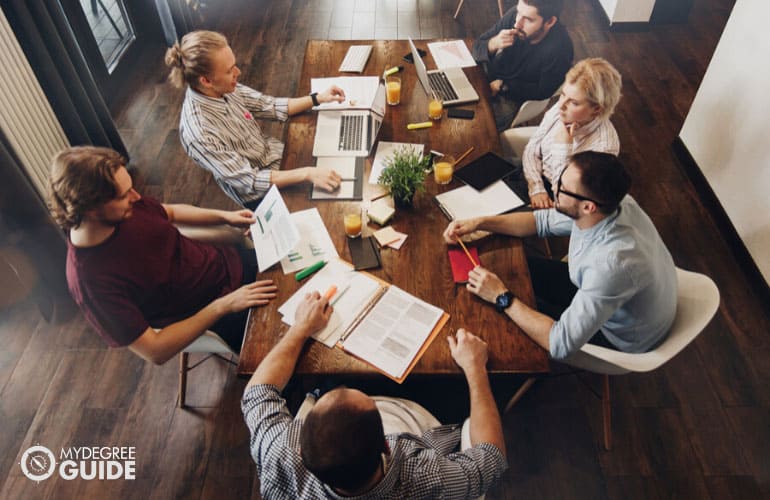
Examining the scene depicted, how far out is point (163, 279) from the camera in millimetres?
1904

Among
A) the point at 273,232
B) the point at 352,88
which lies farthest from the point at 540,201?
the point at 273,232

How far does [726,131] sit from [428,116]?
1.88 meters

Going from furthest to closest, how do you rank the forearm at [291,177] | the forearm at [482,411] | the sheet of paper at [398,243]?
the forearm at [291,177], the sheet of paper at [398,243], the forearm at [482,411]

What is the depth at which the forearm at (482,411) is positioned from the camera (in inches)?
63.7

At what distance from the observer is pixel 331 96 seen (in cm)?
266

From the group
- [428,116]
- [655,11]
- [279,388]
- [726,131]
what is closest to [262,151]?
[428,116]

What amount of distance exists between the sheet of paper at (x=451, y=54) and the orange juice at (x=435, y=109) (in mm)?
423

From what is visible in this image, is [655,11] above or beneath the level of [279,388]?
beneath

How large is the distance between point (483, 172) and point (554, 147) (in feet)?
1.37

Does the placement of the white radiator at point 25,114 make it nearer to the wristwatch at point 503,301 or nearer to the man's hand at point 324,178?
the man's hand at point 324,178

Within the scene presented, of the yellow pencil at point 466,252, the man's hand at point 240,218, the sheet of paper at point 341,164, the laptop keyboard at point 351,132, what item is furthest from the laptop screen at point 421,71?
the man's hand at point 240,218

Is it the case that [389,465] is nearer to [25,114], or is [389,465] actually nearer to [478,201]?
[478,201]

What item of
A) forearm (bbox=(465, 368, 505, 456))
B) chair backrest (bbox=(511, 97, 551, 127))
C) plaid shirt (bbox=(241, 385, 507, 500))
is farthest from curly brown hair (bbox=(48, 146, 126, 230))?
chair backrest (bbox=(511, 97, 551, 127))

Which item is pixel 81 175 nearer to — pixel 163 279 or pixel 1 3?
pixel 163 279
